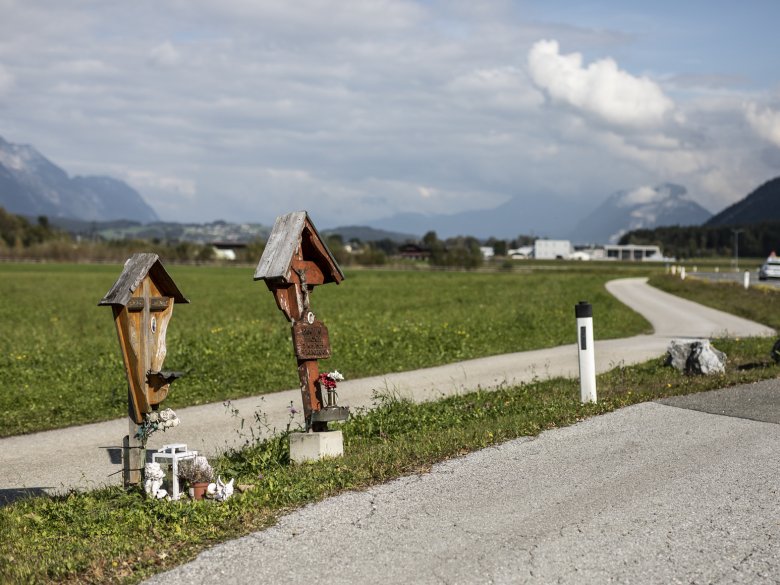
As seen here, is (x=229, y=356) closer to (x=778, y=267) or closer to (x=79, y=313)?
(x=79, y=313)

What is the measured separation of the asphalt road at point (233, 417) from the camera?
941cm

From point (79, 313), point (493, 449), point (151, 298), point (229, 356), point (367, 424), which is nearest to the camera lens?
point (151, 298)

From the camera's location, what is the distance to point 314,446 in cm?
851

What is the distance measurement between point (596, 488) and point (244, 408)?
293 inches

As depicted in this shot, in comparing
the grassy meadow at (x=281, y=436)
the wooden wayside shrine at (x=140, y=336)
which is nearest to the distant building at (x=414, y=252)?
the grassy meadow at (x=281, y=436)

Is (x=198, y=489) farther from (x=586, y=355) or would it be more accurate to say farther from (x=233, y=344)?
A: (x=233, y=344)

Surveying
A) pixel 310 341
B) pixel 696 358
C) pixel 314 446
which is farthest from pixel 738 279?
pixel 314 446

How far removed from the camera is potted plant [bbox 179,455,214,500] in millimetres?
6969

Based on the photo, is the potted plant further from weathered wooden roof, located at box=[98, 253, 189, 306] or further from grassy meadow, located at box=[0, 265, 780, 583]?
weathered wooden roof, located at box=[98, 253, 189, 306]

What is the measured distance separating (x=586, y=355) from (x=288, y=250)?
407cm

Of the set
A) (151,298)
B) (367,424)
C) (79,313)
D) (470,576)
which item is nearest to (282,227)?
(151,298)

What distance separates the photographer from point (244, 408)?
43.5 ft

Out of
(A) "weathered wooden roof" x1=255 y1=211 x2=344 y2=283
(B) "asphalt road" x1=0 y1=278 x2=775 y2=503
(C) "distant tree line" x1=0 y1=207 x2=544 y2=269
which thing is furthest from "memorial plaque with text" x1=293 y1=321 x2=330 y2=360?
(C) "distant tree line" x1=0 y1=207 x2=544 y2=269

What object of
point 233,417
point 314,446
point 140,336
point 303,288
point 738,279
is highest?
point 303,288
